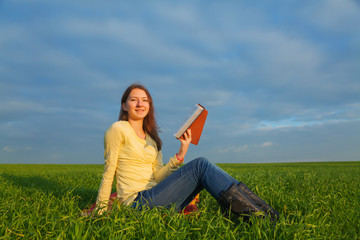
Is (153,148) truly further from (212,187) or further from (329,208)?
(329,208)

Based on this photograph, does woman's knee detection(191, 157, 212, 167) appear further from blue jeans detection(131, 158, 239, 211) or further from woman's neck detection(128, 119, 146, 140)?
woman's neck detection(128, 119, 146, 140)

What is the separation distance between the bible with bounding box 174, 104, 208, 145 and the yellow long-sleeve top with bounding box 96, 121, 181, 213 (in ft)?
1.35

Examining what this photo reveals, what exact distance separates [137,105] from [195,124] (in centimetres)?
106

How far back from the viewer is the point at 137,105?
14.7 ft

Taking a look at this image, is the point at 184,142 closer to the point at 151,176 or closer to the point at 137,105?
the point at 151,176

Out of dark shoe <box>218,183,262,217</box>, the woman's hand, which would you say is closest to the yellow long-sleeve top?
the woman's hand

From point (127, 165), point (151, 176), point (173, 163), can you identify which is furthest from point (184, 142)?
point (127, 165)

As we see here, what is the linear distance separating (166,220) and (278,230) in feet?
4.51

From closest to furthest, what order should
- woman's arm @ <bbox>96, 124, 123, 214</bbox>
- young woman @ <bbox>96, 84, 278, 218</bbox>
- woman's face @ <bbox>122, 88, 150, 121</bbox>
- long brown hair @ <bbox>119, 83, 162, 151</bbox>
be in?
young woman @ <bbox>96, 84, 278, 218</bbox>
woman's arm @ <bbox>96, 124, 123, 214</bbox>
woman's face @ <bbox>122, 88, 150, 121</bbox>
long brown hair @ <bbox>119, 83, 162, 151</bbox>

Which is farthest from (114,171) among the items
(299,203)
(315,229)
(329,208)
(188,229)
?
(329,208)

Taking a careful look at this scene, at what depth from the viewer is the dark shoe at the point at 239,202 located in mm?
3506

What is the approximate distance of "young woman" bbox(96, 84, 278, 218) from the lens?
3.62 metres

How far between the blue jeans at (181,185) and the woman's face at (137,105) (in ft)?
3.98

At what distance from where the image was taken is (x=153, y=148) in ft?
14.5
